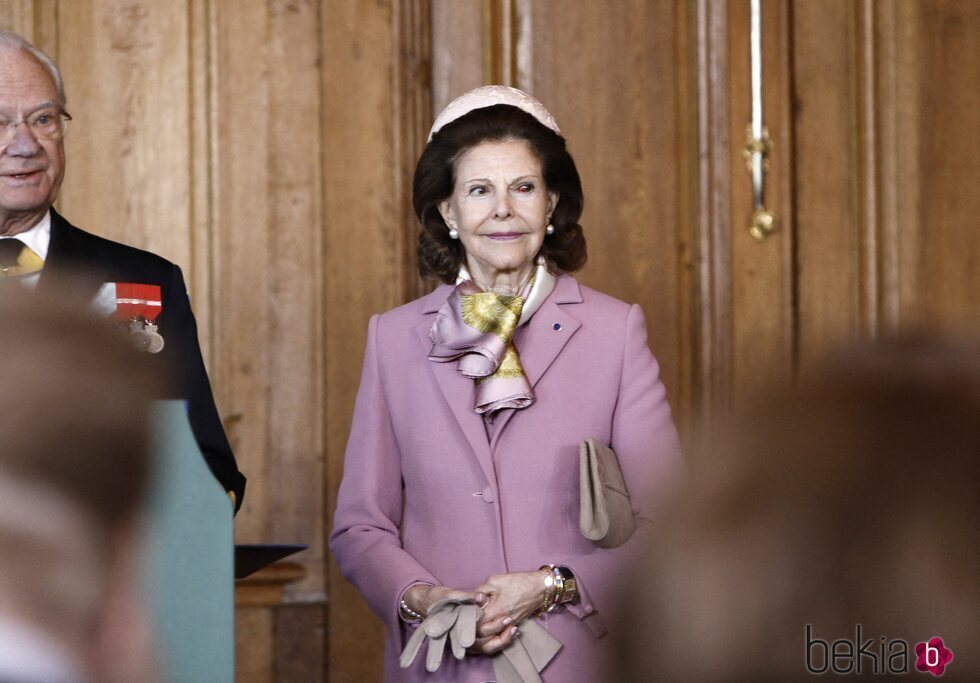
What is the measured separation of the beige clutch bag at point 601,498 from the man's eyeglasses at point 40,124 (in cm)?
130

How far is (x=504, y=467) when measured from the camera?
2479 millimetres

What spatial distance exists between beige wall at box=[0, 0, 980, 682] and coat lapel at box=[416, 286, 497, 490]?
117 cm

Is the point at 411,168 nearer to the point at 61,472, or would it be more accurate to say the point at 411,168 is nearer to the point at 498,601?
the point at 498,601

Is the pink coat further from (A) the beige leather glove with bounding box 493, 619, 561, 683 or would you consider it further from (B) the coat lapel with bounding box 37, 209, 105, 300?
(B) the coat lapel with bounding box 37, 209, 105, 300

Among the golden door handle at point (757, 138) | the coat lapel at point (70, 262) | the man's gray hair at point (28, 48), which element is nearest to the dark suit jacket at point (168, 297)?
the coat lapel at point (70, 262)

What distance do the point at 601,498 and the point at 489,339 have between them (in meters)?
0.43

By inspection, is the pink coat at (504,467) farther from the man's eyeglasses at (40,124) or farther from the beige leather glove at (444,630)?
the man's eyeglasses at (40,124)

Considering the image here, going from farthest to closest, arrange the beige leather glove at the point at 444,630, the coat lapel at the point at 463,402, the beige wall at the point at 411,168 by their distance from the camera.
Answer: the beige wall at the point at 411,168, the coat lapel at the point at 463,402, the beige leather glove at the point at 444,630

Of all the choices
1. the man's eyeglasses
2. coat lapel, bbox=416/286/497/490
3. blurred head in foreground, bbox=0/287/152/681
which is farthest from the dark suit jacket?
blurred head in foreground, bbox=0/287/152/681

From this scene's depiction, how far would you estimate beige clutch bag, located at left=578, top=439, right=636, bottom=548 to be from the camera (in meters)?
2.25

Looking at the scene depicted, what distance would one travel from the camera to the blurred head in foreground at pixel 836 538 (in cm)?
74

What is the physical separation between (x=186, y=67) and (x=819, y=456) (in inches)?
127

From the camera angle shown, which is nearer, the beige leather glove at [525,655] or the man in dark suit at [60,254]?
the beige leather glove at [525,655]

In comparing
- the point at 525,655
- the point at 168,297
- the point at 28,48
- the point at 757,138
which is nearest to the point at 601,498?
the point at 525,655
